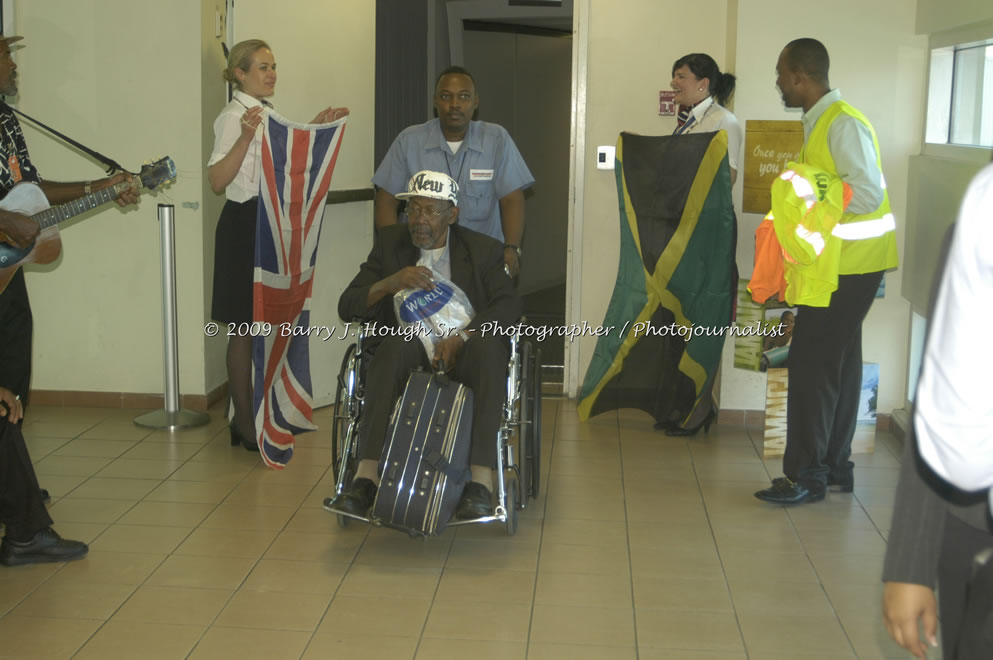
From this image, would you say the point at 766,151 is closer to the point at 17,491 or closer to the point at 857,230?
the point at 857,230

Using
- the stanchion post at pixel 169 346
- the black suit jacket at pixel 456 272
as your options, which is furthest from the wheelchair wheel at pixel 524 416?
the stanchion post at pixel 169 346

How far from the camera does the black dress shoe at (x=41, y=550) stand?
120 inches

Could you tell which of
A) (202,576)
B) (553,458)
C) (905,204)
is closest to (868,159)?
(905,204)

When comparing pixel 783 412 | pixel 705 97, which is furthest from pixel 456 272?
pixel 705 97

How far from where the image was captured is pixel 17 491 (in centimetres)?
300

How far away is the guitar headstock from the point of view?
157 inches

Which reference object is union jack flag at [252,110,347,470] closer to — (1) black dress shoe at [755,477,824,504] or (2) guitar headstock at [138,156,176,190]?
(2) guitar headstock at [138,156,176,190]

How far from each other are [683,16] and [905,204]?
1.34 metres

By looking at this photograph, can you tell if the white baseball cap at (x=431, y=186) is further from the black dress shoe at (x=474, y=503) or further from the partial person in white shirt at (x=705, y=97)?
the partial person in white shirt at (x=705, y=97)

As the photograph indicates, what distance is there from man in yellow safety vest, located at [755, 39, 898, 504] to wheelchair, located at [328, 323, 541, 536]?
2.87 feet

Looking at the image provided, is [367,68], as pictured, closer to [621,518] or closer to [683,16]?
[683,16]

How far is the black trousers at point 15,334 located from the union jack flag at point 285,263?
0.84 m

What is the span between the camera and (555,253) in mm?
8797

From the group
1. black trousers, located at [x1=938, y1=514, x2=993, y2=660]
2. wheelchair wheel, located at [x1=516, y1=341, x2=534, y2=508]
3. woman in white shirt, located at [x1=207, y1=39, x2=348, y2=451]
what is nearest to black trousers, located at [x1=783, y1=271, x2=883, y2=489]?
wheelchair wheel, located at [x1=516, y1=341, x2=534, y2=508]
